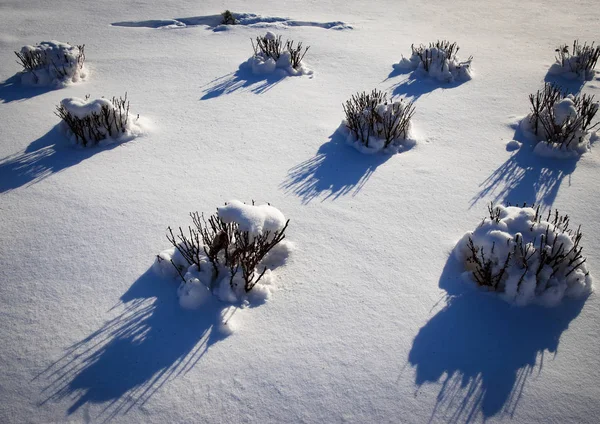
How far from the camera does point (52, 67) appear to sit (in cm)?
563

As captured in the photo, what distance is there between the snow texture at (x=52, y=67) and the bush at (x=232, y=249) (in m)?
4.10

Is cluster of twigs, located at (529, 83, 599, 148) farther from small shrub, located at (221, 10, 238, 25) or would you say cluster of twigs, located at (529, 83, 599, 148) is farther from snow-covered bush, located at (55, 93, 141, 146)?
small shrub, located at (221, 10, 238, 25)

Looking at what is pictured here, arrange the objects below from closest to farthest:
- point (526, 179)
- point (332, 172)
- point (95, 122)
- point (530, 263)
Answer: point (530, 263), point (526, 179), point (332, 172), point (95, 122)

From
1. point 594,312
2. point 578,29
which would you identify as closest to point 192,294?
point 594,312

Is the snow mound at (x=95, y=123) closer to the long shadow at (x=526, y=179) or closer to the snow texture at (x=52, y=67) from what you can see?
the snow texture at (x=52, y=67)

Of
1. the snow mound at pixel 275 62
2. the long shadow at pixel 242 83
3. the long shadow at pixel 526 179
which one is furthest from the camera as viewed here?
the snow mound at pixel 275 62

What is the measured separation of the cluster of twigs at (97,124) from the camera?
4.28 meters

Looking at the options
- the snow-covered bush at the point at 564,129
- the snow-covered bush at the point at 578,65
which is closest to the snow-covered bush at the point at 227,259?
the snow-covered bush at the point at 564,129

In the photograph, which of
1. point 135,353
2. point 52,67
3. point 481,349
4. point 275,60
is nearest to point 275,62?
point 275,60

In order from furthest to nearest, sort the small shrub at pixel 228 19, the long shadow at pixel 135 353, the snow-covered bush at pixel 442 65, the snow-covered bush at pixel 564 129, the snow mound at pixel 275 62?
the small shrub at pixel 228 19
the snow mound at pixel 275 62
the snow-covered bush at pixel 442 65
the snow-covered bush at pixel 564 129
the long shadow at pixel 135 353

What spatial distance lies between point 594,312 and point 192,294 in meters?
2.69

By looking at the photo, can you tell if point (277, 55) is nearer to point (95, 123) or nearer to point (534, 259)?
point (95, 123)

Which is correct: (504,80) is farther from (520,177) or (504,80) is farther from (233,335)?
(233,335)

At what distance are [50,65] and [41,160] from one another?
7.67ft
